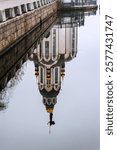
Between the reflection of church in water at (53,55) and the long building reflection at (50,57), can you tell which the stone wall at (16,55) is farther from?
the reflection of church in water at (53,55)

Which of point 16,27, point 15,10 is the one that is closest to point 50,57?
point 15,10

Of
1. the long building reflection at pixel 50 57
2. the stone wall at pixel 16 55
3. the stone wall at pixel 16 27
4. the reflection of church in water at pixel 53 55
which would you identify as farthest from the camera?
the reflection of church in water at pixel 53 55

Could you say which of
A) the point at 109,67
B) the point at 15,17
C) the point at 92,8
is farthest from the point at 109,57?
the point at 92,8

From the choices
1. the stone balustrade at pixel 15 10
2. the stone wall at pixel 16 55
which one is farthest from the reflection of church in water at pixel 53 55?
the stone wall at pixel 16 55

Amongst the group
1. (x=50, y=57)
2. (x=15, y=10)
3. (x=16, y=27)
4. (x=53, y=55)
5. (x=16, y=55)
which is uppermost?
(x=15, y=10)

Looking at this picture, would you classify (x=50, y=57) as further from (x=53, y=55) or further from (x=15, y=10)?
(x=15, y=10)

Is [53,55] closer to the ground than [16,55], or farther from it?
closer to the ground

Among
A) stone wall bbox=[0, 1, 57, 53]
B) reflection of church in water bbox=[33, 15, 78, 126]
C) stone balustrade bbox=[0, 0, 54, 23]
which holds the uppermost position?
stone balustrade bbox=[0, 0, 54, 23]

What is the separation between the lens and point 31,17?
88.5ft

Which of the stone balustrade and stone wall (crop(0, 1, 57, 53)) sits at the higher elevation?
the stone balustrade

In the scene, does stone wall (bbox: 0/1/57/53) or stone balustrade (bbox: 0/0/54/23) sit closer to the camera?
stone wall (bbox: 0/1/57/53)

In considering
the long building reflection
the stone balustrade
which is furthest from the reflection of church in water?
the stone balustrade

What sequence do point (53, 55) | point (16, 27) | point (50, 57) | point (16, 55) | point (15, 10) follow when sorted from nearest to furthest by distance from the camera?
point (16, 55)
point (16, 27)
point (15, 10)
point (50, 57)
point (53, 55)

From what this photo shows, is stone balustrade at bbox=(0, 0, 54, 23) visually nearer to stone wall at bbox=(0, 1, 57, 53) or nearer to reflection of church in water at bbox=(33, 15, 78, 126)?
stone wall at bbox=(0, 1, 57, 53)
